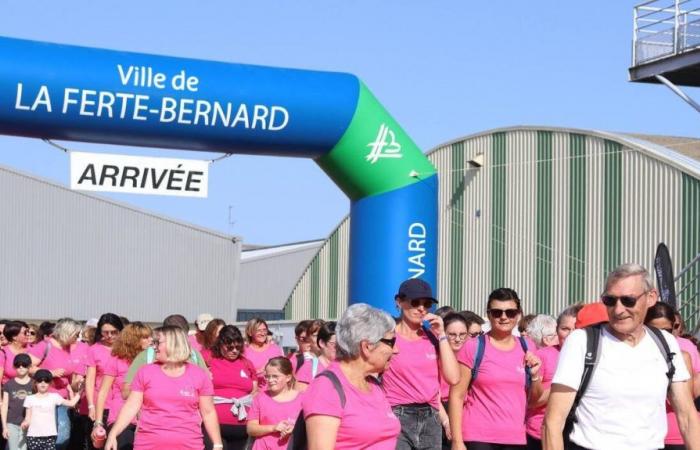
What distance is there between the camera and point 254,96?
40.0 ft

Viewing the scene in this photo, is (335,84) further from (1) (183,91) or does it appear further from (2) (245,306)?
(2) (245,306)

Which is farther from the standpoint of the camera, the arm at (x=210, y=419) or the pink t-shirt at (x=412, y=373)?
the arm at (x=210, y=419)

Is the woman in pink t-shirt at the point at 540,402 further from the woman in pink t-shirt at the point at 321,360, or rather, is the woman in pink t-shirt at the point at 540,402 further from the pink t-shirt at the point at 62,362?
the pink t-shirt at the point at 62,362

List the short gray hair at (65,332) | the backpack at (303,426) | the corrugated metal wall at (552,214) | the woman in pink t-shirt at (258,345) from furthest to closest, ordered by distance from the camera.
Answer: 1. the corrugated metal wall at (552,214)
2. the short gray hair at (65,332)
3. the woman in pink t-shirt at (258,345)
4. the backpack at (303,426)

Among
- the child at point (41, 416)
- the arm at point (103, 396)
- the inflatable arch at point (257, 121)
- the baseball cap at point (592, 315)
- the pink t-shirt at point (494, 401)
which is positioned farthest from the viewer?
the child at point (41, 416)

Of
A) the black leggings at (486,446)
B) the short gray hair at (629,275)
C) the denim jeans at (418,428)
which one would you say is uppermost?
the short gray hair at (629,275)

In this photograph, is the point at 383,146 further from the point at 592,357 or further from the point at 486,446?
the point at 592,357

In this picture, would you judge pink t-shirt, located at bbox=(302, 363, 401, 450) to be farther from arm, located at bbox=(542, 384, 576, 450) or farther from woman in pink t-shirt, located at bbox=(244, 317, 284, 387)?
woman in pink t-shirt, located at bbox=(244, 317, 284, 387)

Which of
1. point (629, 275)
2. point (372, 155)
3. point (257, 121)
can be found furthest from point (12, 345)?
point (629, 275)

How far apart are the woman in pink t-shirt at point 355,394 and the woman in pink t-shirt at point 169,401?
11.6ft

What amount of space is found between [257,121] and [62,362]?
3771mm

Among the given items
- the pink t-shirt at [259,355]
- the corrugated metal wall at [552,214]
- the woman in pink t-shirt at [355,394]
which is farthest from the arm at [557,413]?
the corrugated metal wall at [552,214]

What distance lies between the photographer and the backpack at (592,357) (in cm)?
587

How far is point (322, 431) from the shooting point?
5.45 m
